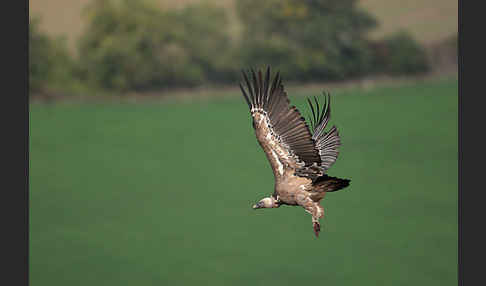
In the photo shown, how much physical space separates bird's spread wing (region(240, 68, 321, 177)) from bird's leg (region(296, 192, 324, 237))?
8 cm

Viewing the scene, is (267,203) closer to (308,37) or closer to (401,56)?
(308,37)

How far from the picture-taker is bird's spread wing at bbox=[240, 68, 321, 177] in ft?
4.69

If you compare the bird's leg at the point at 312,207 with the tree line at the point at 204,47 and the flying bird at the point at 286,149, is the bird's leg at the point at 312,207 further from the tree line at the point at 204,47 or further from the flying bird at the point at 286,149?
the tree line at the point at 204,47

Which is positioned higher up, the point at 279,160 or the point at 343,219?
the point at 279,160

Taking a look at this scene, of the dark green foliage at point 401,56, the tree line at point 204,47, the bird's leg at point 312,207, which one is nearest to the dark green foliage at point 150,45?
the tree line at point 204,47

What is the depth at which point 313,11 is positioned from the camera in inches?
558

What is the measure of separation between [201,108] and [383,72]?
5.10m

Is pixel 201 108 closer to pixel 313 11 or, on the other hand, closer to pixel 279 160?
pixel 313 11

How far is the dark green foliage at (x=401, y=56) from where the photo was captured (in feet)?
49.8

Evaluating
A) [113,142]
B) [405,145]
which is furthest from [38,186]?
[405,145]

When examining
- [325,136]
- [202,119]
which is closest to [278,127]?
[325,136]

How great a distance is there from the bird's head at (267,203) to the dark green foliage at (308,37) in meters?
12.9

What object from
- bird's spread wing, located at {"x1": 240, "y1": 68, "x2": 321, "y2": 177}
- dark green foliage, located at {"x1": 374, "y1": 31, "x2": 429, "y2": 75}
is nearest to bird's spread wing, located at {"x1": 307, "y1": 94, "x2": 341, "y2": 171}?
bird's spread wing, located at {"x1": 240, "y1": 68, "x2": 321, "y2": 177}

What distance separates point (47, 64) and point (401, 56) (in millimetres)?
9411
